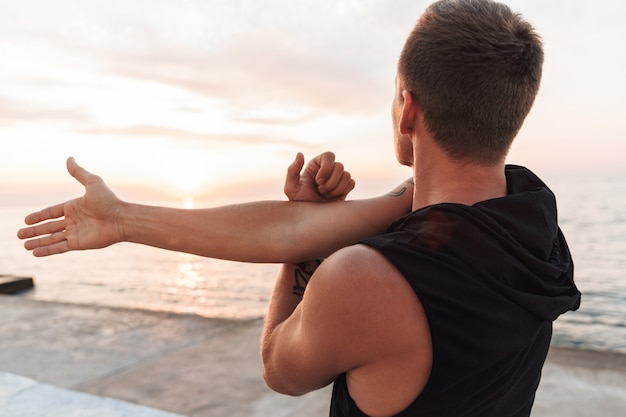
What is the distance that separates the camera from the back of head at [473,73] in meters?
1.06

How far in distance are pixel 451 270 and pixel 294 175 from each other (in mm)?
719

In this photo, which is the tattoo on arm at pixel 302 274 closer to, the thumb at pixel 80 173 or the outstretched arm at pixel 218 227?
the outstretched arm at pixel 218 227

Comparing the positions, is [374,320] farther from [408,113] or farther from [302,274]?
[302,274]

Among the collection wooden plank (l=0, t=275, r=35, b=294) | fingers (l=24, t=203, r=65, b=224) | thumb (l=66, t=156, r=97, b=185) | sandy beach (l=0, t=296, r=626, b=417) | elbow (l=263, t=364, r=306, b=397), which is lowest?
wooden plank (l=0, t=275, r=35, b=294)

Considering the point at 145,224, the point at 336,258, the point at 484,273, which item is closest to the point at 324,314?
the point at 336,258

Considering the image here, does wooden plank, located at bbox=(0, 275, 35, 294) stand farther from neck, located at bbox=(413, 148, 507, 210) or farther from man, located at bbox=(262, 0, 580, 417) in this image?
neck, located at bbox=(413, 148, 507, 210)

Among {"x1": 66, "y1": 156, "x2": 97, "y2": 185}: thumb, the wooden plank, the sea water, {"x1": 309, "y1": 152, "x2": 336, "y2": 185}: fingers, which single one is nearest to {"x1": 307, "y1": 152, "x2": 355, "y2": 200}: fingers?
{"x1": 309, "y1": 152, "x2": 336, "y2": 185}: fingers

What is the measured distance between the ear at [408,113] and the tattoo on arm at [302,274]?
0.56 metres

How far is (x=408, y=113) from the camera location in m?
1.14

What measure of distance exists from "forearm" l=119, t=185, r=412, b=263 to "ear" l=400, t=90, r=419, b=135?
0.42 meters

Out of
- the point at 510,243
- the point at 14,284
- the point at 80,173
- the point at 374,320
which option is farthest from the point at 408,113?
the point at 14,284

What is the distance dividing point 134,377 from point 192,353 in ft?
2.34

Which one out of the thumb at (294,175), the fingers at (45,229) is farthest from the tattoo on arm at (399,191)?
the fingers at (45,229)

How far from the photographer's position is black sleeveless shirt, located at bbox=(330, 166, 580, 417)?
3.07ft
